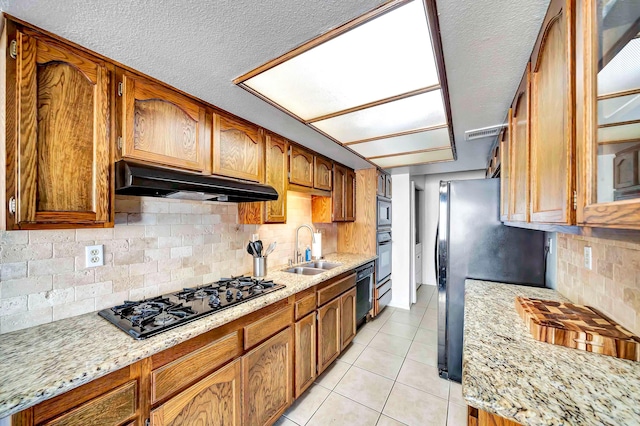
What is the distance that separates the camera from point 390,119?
1832 mm

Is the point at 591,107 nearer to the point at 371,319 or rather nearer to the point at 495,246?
the point at 495,246

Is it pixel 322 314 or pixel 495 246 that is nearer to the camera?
pixel 495 246

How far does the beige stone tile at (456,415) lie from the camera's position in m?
1.79

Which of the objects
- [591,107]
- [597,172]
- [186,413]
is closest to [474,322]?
[597,172]

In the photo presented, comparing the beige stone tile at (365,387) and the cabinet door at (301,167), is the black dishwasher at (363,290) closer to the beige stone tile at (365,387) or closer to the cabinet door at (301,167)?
the beige stone tile at (365,387)

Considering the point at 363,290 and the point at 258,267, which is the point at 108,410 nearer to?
the point at 258,267

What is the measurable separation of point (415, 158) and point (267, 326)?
246cm

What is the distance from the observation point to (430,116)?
5.76ft

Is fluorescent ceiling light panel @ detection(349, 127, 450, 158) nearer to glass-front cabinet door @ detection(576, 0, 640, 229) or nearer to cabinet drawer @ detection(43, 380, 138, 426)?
glass-front cabinet door @ detection(576, 0, 640, 229)

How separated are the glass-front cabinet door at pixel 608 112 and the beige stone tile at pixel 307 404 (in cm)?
207

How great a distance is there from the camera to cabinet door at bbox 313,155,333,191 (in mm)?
2850

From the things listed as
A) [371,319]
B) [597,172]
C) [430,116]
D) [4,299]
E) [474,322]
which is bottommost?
[371,319]

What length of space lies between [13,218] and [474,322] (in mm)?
2122

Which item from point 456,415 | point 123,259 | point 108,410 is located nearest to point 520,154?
point 456,415
